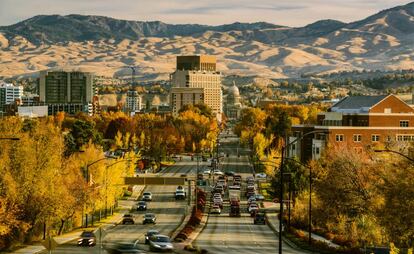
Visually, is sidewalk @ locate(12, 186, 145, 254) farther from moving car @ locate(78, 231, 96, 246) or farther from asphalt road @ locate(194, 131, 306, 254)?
asphalt road @ locate(194, 131, 306, 254)

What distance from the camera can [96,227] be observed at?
79.6 meters

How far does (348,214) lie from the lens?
236ft

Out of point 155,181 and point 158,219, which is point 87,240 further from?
point 155,181

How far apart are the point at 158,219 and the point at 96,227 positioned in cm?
1121

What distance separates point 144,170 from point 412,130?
41.7 m

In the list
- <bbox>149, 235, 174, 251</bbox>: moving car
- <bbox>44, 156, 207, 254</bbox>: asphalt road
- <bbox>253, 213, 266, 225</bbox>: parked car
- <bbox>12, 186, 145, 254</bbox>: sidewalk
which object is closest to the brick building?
<bbox>44, 156, 207, 254</bbox>: asphalt road

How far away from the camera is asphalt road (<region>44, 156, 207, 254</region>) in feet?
203

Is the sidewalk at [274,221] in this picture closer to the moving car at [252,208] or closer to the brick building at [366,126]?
the moving car at [252,208]

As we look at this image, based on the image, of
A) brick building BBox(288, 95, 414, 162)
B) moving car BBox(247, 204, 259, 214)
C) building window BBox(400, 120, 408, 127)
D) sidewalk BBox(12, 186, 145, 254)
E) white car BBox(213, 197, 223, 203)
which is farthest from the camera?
building window BBox(400, 120, 408, 127)

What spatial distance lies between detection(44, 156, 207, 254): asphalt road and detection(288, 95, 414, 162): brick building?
17.3m

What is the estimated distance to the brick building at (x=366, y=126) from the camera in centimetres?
11331

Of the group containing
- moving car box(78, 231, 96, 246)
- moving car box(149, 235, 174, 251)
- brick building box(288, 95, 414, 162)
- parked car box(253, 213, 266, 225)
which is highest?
brick building box(288, 95, 414, 162)

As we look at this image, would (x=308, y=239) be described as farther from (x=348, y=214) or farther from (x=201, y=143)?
(x=201, y=143)

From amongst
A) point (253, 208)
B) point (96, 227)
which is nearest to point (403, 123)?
point (253, 208)
